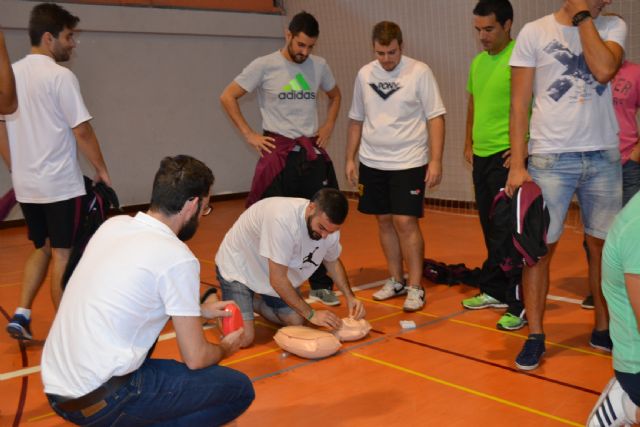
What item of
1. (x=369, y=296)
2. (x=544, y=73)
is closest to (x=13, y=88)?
(x=544, y=73)

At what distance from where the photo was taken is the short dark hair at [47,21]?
388 centimetres

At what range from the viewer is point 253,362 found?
3.71 metres

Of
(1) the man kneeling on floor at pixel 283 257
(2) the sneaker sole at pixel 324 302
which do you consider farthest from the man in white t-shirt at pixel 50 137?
(2) the sneaker sole at pixel 324 302

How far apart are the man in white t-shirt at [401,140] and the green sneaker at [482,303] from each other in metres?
0.30

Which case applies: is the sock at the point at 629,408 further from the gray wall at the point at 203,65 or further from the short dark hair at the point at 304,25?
the gray wall at the point at 203,65

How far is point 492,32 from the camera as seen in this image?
13.6ft

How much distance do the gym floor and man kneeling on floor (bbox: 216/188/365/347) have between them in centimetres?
21

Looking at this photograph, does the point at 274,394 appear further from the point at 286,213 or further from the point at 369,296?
the point at 369,296

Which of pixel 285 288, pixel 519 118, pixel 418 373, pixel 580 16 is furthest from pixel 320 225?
pixel 580 16

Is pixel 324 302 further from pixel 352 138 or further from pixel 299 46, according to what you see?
pixel 299 46

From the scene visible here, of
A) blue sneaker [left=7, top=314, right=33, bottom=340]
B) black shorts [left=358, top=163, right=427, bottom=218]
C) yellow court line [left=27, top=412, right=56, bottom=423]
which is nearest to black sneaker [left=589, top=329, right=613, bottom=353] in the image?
black shorts [left=358, top=163, right=427, bottom=218]

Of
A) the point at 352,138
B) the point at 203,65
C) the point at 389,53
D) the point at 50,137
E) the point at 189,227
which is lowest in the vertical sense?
the point at 189,227

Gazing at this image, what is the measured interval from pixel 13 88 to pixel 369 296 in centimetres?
300

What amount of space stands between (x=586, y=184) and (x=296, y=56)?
2280mm
